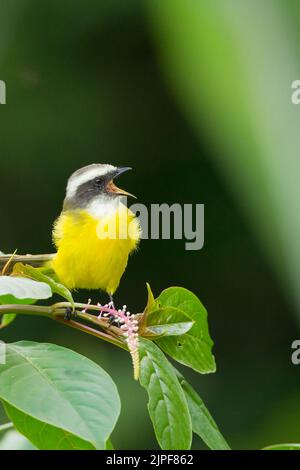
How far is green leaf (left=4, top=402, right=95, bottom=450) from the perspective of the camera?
1.84 ft

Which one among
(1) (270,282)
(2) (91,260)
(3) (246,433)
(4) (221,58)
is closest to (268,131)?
(4) (221,58)

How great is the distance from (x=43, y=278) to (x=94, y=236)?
1.69 feet

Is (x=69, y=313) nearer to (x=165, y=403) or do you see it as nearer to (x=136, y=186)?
(x=165, y=403)

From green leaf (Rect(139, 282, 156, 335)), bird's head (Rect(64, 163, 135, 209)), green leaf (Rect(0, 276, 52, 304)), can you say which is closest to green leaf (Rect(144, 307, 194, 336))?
green leaf (Rect(139, 282, 156, 335))

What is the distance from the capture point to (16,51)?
1885mm

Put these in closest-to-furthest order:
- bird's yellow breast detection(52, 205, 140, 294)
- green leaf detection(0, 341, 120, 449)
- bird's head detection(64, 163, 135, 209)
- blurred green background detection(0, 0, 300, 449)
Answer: green leaf detection(0, 341, 120, 449), bird's yellow breast detection(52, 205, 140, 294), bird's head detection(64, 163, 135, 209), blurred green background detection(0, 0, 300, 449)

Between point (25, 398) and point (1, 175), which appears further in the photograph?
point (1, 175)

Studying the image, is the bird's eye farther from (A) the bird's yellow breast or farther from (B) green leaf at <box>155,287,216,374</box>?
(B) green leaf at <box>155,287,216,374</box>

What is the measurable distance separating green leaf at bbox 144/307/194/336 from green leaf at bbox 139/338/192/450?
0.07 ft

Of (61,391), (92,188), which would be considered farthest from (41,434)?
(92,188)

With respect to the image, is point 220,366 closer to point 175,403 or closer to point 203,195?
point 203,195

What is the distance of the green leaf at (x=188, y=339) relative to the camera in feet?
1.91

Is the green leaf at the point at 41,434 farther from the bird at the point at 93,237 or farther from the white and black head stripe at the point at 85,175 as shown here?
the white and black head stripe at the point at 85,175

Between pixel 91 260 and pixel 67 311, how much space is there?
1.57 ft
